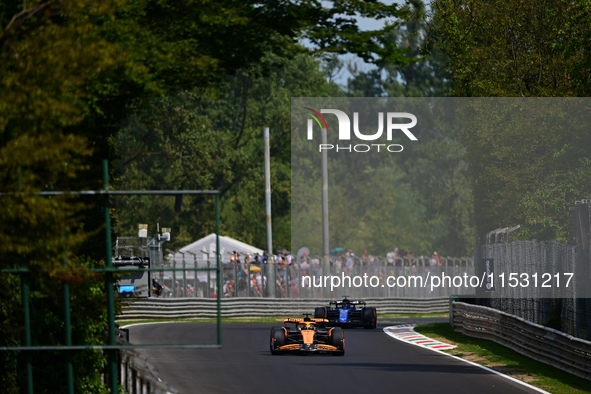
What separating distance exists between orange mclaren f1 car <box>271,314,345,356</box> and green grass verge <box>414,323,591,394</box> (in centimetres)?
280

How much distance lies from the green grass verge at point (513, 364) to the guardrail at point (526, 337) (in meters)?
0.14

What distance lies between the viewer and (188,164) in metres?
63.3

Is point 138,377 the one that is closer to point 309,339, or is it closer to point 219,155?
point 309,339

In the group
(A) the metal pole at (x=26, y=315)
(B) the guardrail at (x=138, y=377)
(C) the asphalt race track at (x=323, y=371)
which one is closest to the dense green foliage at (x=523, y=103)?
(C) the asphalt race track at (x=323, y=371)

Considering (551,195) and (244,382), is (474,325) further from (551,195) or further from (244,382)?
(551,195)

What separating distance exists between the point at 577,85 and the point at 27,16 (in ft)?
82.7

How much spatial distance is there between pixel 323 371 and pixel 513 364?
155 inches

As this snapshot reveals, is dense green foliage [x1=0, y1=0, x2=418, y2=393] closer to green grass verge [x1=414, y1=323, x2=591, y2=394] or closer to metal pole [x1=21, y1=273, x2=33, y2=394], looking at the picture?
metal pole [x1=21, y1=273, x2=33, y2=394]

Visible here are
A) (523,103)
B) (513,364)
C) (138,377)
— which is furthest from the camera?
(523,103)

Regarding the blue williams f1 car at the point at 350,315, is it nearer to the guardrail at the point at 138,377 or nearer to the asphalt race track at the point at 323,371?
the asphalt race track at the point at 323,371

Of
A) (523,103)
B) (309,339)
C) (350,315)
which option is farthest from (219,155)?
(309,339)

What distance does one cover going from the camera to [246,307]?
39.5 m

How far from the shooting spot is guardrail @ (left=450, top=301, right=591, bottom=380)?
681 inches

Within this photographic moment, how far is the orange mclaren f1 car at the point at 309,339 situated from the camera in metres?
21.7
